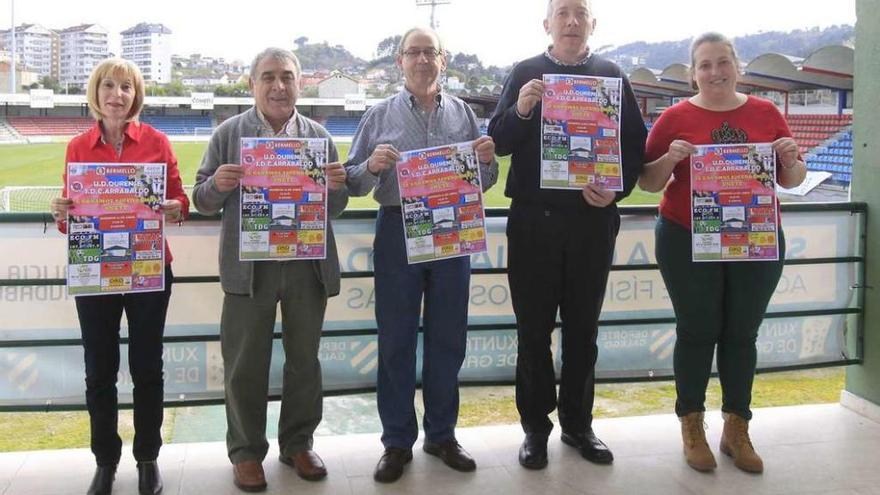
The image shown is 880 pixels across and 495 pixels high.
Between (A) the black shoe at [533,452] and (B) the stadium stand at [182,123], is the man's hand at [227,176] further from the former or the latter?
(B) the stadium stand at [182,123]

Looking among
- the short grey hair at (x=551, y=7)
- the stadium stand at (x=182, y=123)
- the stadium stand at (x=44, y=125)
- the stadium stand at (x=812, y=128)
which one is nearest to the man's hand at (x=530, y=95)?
the short grey hair at (x=551, y=7)

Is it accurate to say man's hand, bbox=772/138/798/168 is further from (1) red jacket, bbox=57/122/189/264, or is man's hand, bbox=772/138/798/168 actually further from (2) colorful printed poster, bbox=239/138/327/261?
(1) red jacket, bbox=57/122/189/264

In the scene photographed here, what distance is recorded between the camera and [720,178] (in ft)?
9.68

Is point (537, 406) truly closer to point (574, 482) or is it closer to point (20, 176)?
point (574, 482)

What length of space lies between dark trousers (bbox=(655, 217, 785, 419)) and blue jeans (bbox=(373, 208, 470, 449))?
832 millimetres

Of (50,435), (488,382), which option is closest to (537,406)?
(488,382)

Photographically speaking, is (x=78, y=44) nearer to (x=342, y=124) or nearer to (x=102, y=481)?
(x=342, y=124)

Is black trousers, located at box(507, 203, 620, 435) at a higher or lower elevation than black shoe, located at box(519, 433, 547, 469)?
higher

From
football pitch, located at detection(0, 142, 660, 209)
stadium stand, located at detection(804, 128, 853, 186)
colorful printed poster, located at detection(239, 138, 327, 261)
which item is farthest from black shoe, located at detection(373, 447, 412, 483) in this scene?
stadium stand, located at detection(804, 128, 853, 186)

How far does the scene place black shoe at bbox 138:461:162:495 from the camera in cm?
285

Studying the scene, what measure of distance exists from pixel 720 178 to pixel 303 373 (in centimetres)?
176

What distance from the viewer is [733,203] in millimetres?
2982

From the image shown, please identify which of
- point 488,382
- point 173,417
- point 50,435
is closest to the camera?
point 488,382

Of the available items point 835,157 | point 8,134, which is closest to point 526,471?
point 835,157
